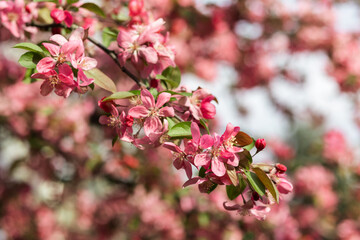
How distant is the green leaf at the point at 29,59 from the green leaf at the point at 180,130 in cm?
38

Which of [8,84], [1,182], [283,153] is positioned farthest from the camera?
[283,153]

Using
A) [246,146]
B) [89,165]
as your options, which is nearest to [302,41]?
[89,165]

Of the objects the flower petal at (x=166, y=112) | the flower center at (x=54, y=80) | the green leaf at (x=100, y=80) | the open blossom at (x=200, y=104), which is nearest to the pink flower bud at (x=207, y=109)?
the open blossom at (x=200, y=104)

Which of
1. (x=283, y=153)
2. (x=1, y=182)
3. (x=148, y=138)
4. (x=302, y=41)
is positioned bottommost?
(x=1, y=182)

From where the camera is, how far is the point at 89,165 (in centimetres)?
267

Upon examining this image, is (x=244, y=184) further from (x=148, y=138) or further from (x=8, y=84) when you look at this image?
(x=8, y=84)

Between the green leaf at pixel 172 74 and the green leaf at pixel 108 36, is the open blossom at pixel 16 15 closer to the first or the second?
the green leaf at pixel 108 36

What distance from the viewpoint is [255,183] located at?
2.74 ft

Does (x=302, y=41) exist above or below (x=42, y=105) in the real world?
above

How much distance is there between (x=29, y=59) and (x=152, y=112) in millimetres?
324

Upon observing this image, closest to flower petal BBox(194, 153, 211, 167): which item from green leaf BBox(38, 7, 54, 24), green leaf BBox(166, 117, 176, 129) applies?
green leaf BBox(166, 117, 176, 129)

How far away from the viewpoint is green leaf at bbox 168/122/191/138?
32.5 inches

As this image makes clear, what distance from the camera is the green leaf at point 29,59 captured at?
88 centimetres

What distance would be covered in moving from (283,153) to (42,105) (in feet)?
10.2
